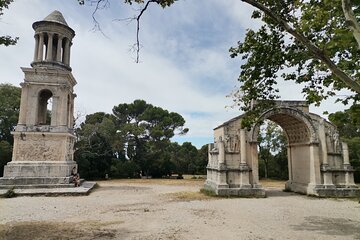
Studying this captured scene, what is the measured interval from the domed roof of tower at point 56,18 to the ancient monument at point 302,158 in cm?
1456

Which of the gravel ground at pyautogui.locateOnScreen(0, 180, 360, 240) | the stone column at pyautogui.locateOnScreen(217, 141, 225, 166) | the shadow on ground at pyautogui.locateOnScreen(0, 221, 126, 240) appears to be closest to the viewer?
the shadow on ground at pyautogui.locateOnScreen(0, 221, 126, 240)

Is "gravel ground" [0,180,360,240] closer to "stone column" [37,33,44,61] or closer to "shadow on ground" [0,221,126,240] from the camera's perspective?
"shadow on ground" [0,221,126,240]

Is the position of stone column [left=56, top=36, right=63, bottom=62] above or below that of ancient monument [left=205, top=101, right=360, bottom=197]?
above

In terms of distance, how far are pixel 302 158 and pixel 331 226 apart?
9.79 m

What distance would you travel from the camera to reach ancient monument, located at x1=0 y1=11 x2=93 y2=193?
17266 millimetres

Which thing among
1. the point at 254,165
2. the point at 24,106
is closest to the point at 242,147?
the point at 254,165

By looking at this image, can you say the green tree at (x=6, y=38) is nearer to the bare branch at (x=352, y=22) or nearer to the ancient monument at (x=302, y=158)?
the bare branch at (x=352, y=22)

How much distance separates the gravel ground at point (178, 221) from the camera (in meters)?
7.25

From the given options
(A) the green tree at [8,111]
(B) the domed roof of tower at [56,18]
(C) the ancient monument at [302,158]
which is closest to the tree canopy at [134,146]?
(A) the green tree at [8,111]

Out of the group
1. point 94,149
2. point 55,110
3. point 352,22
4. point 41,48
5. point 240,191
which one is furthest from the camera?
point 94,149

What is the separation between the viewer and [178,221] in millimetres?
8914

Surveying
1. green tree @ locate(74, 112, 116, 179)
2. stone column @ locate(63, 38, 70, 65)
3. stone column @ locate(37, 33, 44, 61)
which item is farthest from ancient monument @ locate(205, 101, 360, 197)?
green tree @ locate(74, 112, 116, 179)

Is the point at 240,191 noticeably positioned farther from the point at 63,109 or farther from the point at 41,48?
the point at 41,48

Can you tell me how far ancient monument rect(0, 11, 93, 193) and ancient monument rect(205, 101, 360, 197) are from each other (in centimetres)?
1000
